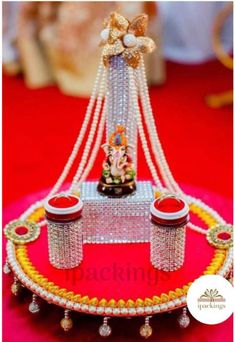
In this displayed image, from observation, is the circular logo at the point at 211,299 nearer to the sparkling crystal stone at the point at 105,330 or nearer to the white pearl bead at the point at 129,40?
the sparkling crystal stone at the point at 105,330

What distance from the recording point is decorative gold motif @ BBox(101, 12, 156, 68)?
4.26 feet

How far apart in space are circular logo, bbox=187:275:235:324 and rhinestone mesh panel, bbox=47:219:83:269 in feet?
0.94

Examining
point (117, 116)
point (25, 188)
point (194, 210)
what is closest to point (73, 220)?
point (117, 116)

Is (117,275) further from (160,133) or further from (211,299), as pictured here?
(160,133)

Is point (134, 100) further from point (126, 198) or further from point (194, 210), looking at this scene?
point (194, 210)

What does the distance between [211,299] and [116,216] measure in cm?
32

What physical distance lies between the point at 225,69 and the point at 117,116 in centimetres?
208

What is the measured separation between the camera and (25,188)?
2209 millimetres

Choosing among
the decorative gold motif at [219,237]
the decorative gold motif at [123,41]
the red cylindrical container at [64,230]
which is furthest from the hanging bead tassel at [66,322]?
the decorative gold motif at [123,41]

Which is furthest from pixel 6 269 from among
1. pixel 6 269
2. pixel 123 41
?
pixel 123 41

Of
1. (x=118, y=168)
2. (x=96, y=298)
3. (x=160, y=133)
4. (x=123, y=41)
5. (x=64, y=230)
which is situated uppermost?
(x=123, y=41)

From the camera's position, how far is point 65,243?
1326 millimetres

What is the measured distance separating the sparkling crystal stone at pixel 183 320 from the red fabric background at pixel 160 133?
109mm

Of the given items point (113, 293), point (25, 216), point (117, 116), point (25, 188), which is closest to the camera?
point (113, 293)
